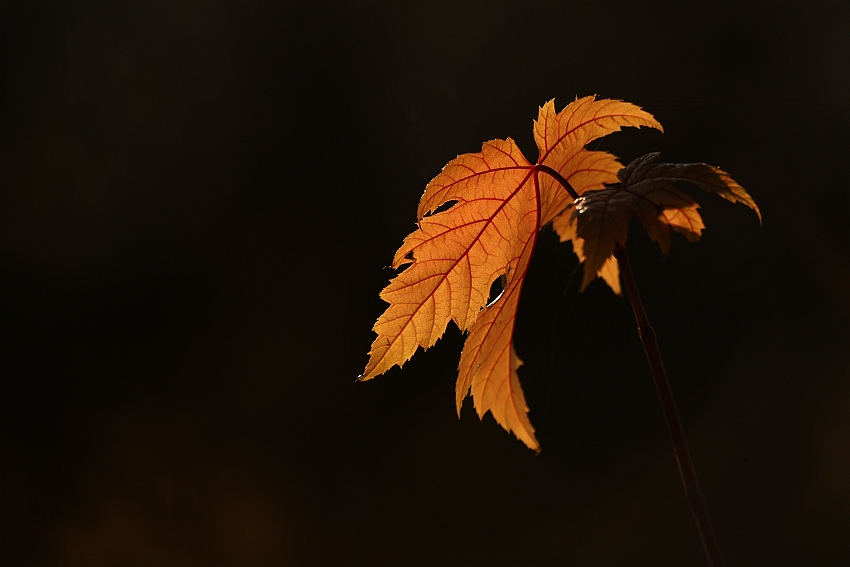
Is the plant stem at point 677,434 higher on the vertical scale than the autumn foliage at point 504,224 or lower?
lower

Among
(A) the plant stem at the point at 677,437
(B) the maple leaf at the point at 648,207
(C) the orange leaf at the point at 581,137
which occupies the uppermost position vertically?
(C) the orange leaf at the point at 581,137

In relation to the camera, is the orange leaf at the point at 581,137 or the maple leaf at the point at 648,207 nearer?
the maple leaf at the point at 648,207

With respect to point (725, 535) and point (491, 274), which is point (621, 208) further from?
point (725, 535)

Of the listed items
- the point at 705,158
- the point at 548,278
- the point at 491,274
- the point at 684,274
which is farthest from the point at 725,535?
the point at 491,274

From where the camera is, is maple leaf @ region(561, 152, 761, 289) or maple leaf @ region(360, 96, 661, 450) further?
maple leaf @ region(360, 96, 661, 450)

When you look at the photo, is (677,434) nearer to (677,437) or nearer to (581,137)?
(677,437)
